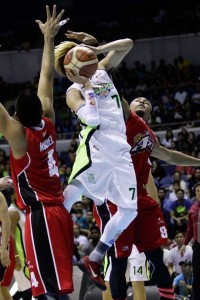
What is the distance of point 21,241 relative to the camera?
11.2 metres

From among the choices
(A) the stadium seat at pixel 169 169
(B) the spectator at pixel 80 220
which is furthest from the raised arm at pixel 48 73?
(A) the stadium seat at pixel 169 169

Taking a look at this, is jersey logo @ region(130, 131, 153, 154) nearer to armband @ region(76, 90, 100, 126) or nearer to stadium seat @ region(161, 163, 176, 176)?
armband @ region(76, 90, 100, 126)

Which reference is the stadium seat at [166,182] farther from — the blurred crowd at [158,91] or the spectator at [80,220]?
the blurred crowd at [158,91]

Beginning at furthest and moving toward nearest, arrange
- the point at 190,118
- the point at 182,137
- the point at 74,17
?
the point at 74,17 → the point at 190,118 → the point at 182,137

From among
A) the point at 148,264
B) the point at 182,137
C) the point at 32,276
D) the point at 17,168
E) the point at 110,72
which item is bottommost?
the point at 182,137

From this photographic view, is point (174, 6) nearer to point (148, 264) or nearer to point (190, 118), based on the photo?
point (190, 118)

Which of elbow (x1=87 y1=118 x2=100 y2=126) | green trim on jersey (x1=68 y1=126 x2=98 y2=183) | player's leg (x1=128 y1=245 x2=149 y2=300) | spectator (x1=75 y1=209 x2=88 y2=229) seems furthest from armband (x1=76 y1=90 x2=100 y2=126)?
spectator (x1=75 y1=209 x2=88 y2=229)

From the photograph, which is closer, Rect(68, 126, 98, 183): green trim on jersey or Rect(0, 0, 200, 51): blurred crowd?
Rect(68, 126, 98, 183): green trim on jersey

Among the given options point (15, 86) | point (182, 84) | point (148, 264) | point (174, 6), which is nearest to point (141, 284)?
point (148, 264)

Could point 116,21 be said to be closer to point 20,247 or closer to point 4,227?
point 20,247

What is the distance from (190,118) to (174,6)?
8.02 m

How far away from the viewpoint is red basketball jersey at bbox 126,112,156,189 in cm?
853

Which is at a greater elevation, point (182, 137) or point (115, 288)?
point (115, 288)

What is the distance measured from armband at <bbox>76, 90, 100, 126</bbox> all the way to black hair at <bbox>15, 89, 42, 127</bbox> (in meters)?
0.74
